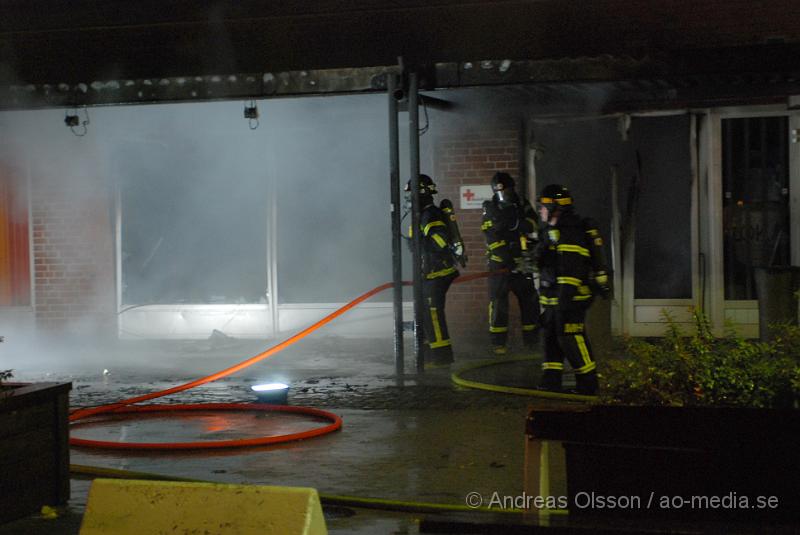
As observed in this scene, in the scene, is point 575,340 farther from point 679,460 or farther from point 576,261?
point 679,460

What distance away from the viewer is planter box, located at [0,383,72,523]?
4797mm

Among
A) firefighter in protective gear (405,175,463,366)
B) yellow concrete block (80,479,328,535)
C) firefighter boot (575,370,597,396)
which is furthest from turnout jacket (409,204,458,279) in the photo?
yellow concrete block (80,479,328,535)

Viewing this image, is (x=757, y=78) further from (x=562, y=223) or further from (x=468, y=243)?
(x=468, y=243)

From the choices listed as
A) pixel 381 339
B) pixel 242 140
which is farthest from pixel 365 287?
pixel 242 140

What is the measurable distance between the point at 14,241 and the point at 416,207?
666 centimetres

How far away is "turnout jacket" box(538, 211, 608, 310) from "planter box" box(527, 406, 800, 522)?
163 inches

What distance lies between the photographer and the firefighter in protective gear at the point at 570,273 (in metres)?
7.92

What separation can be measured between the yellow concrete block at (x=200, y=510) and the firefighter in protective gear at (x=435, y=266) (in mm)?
6532

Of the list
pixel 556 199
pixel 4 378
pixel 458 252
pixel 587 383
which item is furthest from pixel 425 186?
pixel 4 378

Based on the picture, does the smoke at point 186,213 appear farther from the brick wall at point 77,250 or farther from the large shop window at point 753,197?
the large shop window at point 753,197

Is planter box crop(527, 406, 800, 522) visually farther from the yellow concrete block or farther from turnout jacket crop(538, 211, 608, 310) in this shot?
turnout jacket crop(538, 211, 608, 310)

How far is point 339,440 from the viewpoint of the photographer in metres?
6.78

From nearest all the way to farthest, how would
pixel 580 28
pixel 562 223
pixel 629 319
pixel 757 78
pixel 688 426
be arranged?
pixel 688 426
pixel 562 223
pixel 580 28
pixel 757 78
pixel 629 319

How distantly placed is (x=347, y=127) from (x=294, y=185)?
1066mm
